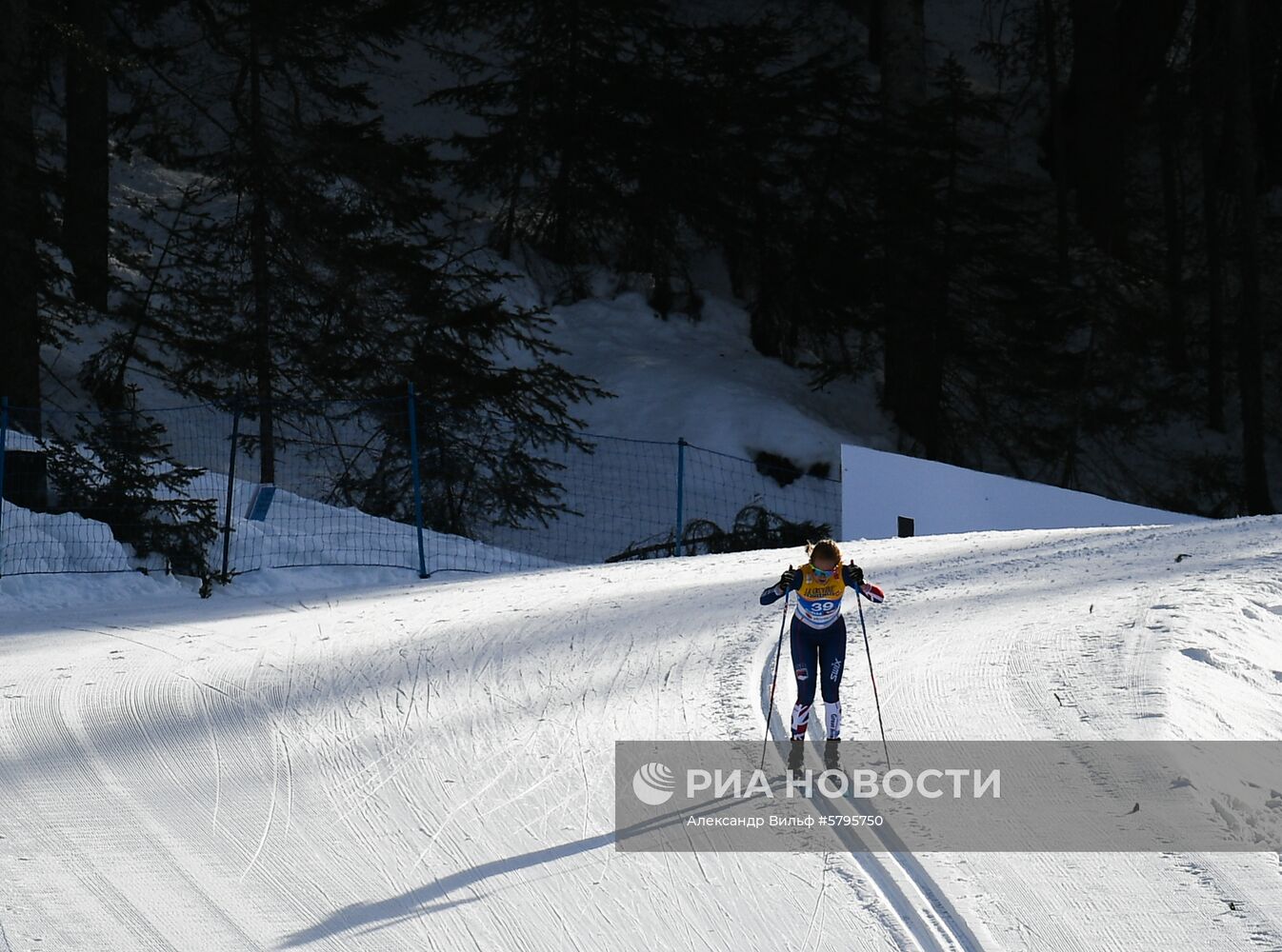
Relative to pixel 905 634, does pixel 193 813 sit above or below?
below

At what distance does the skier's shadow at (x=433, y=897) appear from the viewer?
5.16 m

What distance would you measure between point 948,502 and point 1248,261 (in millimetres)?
11119

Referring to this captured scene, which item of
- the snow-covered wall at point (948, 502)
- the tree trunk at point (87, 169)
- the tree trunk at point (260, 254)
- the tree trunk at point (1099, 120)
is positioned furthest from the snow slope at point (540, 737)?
the tree trunk at point (1099, 120)

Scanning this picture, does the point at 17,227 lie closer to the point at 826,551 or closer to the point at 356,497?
the point at 356,497

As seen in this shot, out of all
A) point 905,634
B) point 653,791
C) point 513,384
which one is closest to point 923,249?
point 513,384

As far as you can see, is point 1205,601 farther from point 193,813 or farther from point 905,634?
point 193,813

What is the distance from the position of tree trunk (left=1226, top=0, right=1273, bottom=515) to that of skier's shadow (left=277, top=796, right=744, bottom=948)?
20.1 m

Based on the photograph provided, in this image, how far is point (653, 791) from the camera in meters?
6.47

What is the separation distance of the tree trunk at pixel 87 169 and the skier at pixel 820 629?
15164mm

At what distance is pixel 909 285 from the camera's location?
24.2m

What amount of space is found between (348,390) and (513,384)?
2.39 meters

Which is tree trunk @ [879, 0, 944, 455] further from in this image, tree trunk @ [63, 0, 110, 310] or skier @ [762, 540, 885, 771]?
skier @ [762, 540, 885, 771]

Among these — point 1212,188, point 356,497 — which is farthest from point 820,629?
point 1212,188

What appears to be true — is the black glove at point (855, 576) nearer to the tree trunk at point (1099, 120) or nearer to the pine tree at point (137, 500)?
the pine tree at point (137, 500)
